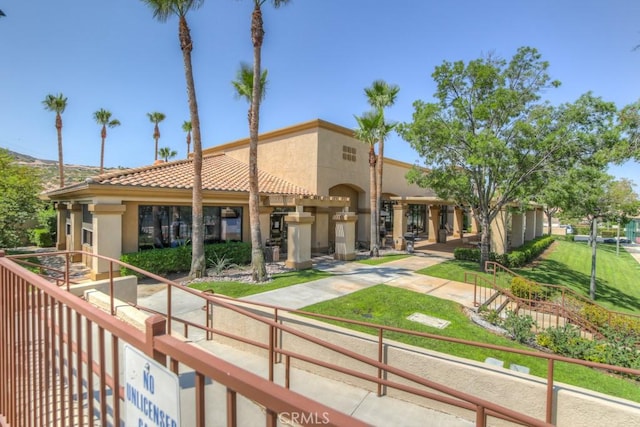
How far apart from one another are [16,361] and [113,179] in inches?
464

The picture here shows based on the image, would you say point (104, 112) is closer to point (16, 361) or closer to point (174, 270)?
point (174, 270)

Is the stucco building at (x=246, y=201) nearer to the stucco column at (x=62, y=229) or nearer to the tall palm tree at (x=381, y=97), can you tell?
the stucco column at (x=62, y=229)

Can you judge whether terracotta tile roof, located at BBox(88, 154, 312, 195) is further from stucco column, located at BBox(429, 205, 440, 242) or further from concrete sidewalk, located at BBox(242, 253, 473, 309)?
stucco column, located at BBox(429, 205, 440, 242)

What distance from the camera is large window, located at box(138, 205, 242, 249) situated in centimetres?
1413

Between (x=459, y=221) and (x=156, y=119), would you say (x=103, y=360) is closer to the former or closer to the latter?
(x=459, y=221)

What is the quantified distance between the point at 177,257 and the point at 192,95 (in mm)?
6653

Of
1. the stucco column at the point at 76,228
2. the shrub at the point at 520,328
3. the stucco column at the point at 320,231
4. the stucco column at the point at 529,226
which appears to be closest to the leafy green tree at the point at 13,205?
the stucco column at the point at 76,228

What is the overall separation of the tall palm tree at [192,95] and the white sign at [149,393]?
1135cm

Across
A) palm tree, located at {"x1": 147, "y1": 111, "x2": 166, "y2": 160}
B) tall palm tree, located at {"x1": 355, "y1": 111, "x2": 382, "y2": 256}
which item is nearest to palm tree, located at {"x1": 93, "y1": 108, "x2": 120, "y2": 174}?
palm tree, located at {"x1": 147, "y1": 111, "x2": 166, "y2": 160}

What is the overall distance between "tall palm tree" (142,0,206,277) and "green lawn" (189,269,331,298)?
1461mm

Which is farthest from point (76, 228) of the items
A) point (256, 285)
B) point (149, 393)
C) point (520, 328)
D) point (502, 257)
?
point (502, 257)

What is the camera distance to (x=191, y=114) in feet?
40.9

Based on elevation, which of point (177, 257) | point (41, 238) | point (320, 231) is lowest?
point (41, 238)

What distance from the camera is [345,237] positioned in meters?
18.3
